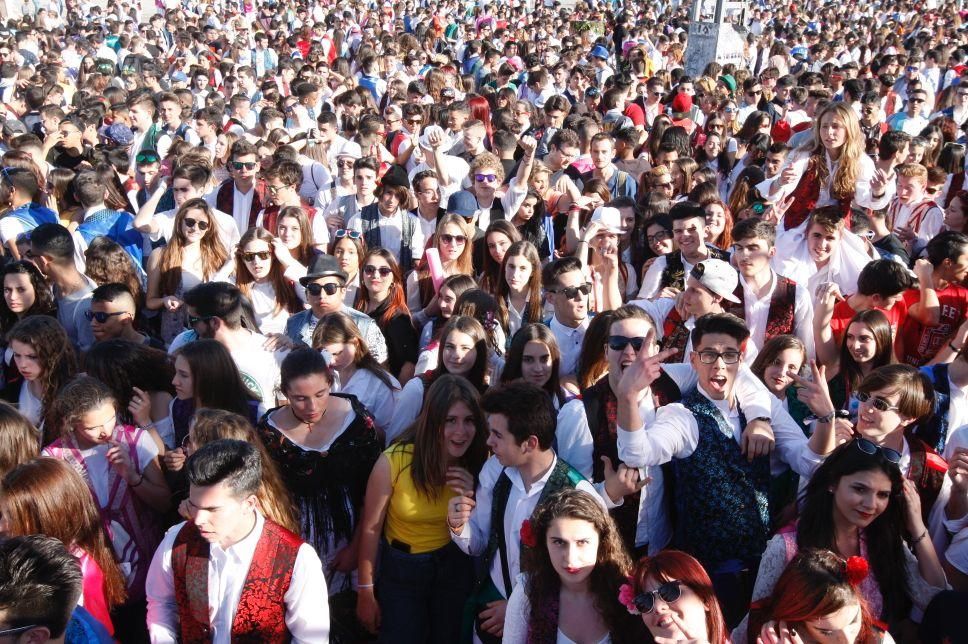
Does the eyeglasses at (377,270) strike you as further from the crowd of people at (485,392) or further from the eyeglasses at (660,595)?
the eyeglasses at (660,595)

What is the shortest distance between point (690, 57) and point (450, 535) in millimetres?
12883

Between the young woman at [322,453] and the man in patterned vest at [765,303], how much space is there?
79.7 inches

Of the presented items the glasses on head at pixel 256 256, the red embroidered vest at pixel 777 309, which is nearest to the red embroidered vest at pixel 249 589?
the glasses on head at pixel 256 256

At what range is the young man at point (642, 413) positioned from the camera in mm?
3246

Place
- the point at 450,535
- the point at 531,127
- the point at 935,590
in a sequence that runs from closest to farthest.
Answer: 1. the point at 935,590
2. the point at 450,535
3. the point at 531,127

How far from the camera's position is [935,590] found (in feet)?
9.26

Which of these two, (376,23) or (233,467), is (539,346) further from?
(376,23)

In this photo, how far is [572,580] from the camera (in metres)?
2.64

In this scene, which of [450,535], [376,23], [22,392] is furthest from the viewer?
[376,23]

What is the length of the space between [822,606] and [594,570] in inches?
26.6

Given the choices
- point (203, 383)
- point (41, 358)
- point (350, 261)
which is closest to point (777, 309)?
point (350, 261)

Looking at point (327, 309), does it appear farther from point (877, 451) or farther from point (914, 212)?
point (914, 212)

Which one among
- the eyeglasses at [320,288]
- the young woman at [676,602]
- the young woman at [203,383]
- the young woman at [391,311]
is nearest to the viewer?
the young woman at [676,602]

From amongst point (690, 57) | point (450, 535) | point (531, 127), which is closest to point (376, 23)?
point (690, 57)
